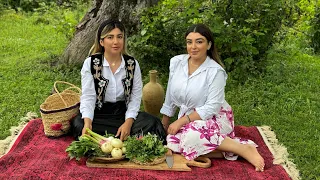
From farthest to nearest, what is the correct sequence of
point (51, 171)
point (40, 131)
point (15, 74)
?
1. point (15, 74)
2. point (40, 131)
3. point (51, 171)

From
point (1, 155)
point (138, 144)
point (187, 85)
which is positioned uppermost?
Answer: point (187, 85)

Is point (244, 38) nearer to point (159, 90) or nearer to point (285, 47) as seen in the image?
point (159, 90)

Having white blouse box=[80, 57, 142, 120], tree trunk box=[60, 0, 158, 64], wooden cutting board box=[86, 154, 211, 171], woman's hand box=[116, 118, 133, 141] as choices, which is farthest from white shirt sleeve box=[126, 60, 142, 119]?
tree trunk box=[60, 0, 158, 64]

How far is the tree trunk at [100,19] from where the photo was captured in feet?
23.9

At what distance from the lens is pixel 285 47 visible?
8.69 m

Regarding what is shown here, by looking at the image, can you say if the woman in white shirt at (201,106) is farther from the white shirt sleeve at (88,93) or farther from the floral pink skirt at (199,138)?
the white shirt sleeve at (88,93)

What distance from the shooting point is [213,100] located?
433 cm

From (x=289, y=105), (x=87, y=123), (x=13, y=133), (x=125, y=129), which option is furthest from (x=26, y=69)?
(x=289, y=105)

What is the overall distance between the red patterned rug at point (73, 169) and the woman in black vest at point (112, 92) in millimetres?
388

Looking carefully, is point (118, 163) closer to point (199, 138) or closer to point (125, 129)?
point (125, 129)

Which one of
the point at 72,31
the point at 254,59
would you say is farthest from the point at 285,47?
the point at 72,31

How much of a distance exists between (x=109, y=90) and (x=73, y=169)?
94 centimetres

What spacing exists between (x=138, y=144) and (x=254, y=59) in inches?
142

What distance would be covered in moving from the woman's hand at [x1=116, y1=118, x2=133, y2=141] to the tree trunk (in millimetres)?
2968
